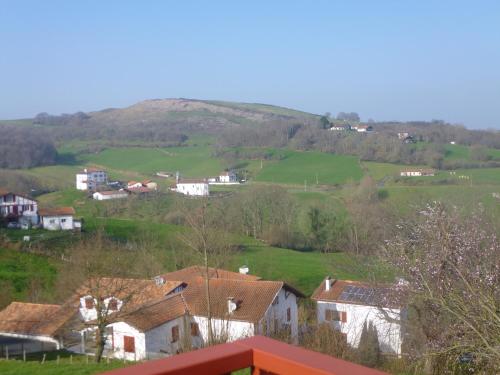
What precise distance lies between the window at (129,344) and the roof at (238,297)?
208cm

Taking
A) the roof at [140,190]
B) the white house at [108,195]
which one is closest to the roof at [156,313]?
the white house at [108,195]

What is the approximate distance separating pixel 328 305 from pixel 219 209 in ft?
87.5

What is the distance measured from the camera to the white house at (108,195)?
58069 mm

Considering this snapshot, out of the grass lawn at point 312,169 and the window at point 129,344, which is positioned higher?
the grass lawn at point 312,169

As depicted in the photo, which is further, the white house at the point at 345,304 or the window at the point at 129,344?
the white house at the point at 345,304

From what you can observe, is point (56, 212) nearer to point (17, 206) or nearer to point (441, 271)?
point (17, 206)

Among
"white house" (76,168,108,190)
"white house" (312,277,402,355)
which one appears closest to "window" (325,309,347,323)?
"white house" (312,277,402,355)

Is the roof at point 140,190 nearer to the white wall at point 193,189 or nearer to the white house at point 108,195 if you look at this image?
the white house at point 108,195

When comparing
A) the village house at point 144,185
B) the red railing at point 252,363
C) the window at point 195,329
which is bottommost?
the window at point 195,329

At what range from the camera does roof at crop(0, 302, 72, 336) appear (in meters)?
19.2

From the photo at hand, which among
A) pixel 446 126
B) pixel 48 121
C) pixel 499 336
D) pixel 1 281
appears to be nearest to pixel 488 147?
pixel 446 126

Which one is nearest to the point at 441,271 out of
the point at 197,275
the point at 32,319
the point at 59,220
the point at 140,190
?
the point at 32,319

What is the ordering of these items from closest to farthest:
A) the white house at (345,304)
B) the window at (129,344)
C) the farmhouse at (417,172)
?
the window at (129,344)
the white house at (345,304)
the farmhouse at (417,172)

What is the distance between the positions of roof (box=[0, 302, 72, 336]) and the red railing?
60.6ft
